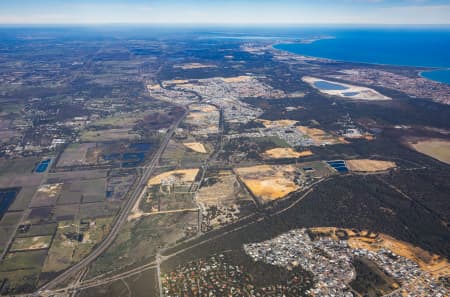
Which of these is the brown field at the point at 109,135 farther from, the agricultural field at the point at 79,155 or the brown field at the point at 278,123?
the brown field at the point at 278,123

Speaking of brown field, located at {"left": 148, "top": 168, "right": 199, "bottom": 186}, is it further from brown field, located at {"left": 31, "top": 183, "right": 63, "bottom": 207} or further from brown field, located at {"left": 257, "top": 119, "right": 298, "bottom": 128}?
brown field, located at {"left": 257, "top": 119, "right": 298, "bottom": 128}

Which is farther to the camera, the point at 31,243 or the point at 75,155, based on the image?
the point at 75,155

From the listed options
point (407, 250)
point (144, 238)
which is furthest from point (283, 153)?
point (144, 238)

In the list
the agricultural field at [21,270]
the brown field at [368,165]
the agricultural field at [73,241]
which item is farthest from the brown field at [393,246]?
the agricultural field at [21,270]

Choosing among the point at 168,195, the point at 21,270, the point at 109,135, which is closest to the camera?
the point at 21,270

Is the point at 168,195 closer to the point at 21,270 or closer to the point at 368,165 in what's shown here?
the point at 21,270

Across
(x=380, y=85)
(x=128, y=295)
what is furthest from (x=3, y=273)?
(x=380, y=85)

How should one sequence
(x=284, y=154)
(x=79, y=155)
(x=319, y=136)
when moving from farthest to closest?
(x=319, y=136) < (x=79, y=155) < (x=284, y=154)
